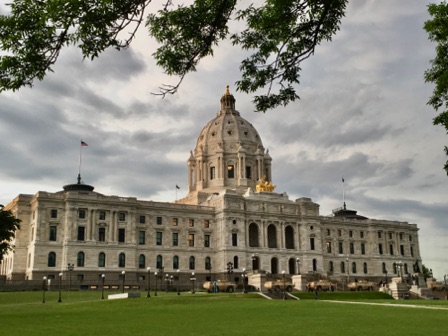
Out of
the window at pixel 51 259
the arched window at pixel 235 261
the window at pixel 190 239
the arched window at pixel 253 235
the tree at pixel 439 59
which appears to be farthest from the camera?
the arched window at pixel 253 235

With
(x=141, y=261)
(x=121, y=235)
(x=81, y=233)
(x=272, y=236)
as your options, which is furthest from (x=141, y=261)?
(x=272, y=236)

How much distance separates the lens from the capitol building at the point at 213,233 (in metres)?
81.1

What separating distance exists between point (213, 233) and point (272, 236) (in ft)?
41.0

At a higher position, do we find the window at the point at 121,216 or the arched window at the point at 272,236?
the window at the point at 121,216

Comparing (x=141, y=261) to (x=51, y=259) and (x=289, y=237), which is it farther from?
(x=289, y=237)

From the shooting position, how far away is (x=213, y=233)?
94750 mm

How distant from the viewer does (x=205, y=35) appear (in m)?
12.9

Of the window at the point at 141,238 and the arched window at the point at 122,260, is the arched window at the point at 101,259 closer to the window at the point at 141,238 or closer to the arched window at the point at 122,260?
the arched window at the point at 122,260

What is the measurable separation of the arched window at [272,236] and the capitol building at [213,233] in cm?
20

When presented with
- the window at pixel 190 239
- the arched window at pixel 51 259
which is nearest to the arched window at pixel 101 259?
the arched window at pixel 51 259

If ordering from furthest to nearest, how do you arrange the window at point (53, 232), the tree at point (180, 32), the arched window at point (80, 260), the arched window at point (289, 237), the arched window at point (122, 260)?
the arched window at point (289, 237), the arched window at point (122, 260), the arched window at point (80, 260), the window at point (53, 232), the tree at point (180, 32)

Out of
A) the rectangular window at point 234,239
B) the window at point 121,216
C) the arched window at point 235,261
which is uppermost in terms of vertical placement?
the window at point 121,216

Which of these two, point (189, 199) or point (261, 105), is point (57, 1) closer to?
point (261, 105)

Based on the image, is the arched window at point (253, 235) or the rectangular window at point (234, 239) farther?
the arched window at point (253, 235)
